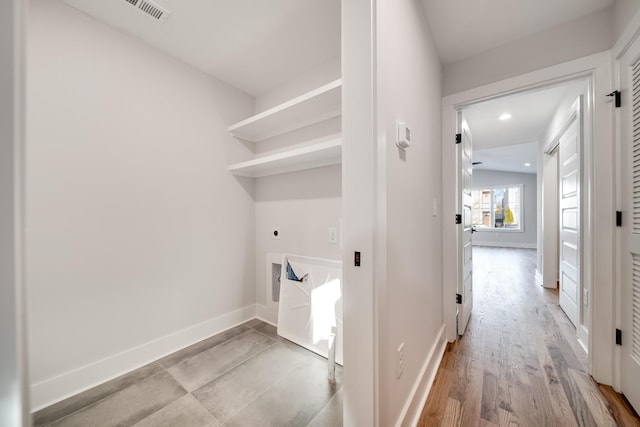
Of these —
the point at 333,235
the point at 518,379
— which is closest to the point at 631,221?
the point at 518,379

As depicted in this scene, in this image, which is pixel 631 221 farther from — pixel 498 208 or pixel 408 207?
pixel 498 208

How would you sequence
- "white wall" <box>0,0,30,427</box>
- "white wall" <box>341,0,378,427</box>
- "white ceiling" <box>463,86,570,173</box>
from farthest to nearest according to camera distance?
"white ceiling" <box>463,86,570,173</box>
"white wall" <box>341,0,378,427</box>
"white wall" <box>0,0,30,427</box>

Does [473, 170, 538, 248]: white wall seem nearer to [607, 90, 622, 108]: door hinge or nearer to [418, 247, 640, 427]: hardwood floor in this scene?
[418, 247, 640, 427]: hardwood floor

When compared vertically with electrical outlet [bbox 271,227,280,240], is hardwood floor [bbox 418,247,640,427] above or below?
below

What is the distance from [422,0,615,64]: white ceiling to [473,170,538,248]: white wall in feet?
25.4

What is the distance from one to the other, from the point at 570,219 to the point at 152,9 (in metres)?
4.09

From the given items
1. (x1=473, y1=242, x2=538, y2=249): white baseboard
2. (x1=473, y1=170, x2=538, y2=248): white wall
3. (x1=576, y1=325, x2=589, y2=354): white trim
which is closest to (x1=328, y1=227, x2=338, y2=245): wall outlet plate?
(x1=576, y1=325, x2=589, y2=354): white trim

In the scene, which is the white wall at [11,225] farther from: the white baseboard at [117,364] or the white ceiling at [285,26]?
the white baseboard at [117,364]

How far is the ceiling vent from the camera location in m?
1.51

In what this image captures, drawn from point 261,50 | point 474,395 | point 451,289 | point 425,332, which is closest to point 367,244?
point 425,332

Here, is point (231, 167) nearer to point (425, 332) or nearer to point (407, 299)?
point (407, 299)

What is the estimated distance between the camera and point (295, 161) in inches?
82.0

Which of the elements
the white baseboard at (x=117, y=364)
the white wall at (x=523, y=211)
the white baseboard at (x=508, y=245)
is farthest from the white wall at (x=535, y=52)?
the white baseboard at (x=508, y=245)

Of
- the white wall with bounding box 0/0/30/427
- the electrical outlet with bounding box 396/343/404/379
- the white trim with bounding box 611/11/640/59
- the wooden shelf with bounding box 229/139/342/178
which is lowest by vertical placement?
the electrical outlet with bounding box 396/343/404/379
